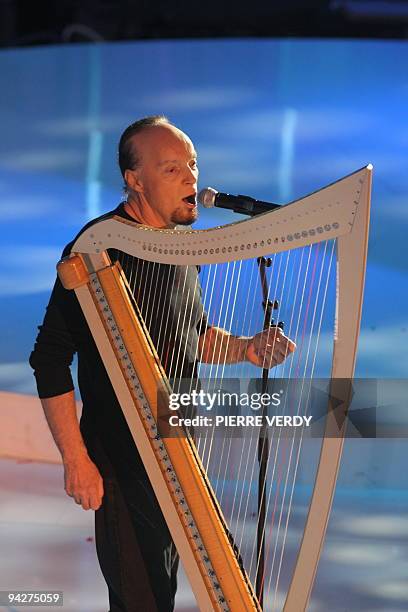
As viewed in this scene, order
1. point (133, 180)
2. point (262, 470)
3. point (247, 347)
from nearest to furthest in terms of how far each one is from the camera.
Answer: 1. point (262, 470)
2. point (247, 347)
3. point (133, 180)

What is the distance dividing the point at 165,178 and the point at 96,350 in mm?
365

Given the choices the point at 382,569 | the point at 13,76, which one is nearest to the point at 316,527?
the point at 382,569

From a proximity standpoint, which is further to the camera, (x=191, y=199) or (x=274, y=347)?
(x=191, y=199)

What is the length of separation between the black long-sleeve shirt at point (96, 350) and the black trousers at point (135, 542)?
0.16 feet

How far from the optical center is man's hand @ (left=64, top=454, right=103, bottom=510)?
2299 mm

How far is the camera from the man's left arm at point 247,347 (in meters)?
2.12

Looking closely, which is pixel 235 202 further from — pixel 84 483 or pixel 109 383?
pixel 84 483

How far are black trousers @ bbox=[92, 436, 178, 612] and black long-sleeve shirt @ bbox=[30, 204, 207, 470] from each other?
0.05m

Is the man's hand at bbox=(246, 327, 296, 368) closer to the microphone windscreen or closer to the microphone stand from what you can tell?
the microphone stand

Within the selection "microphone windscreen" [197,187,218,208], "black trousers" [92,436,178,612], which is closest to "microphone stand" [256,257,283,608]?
"microphone windscreen" [197,187,218,208]

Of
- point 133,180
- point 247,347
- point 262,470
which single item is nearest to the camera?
point 262,470

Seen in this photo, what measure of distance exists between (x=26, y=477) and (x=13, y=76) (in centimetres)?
309

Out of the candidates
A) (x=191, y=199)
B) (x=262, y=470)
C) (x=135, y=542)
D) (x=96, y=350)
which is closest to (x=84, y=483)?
(x=135, y=542)

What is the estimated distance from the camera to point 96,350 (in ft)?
7.67
